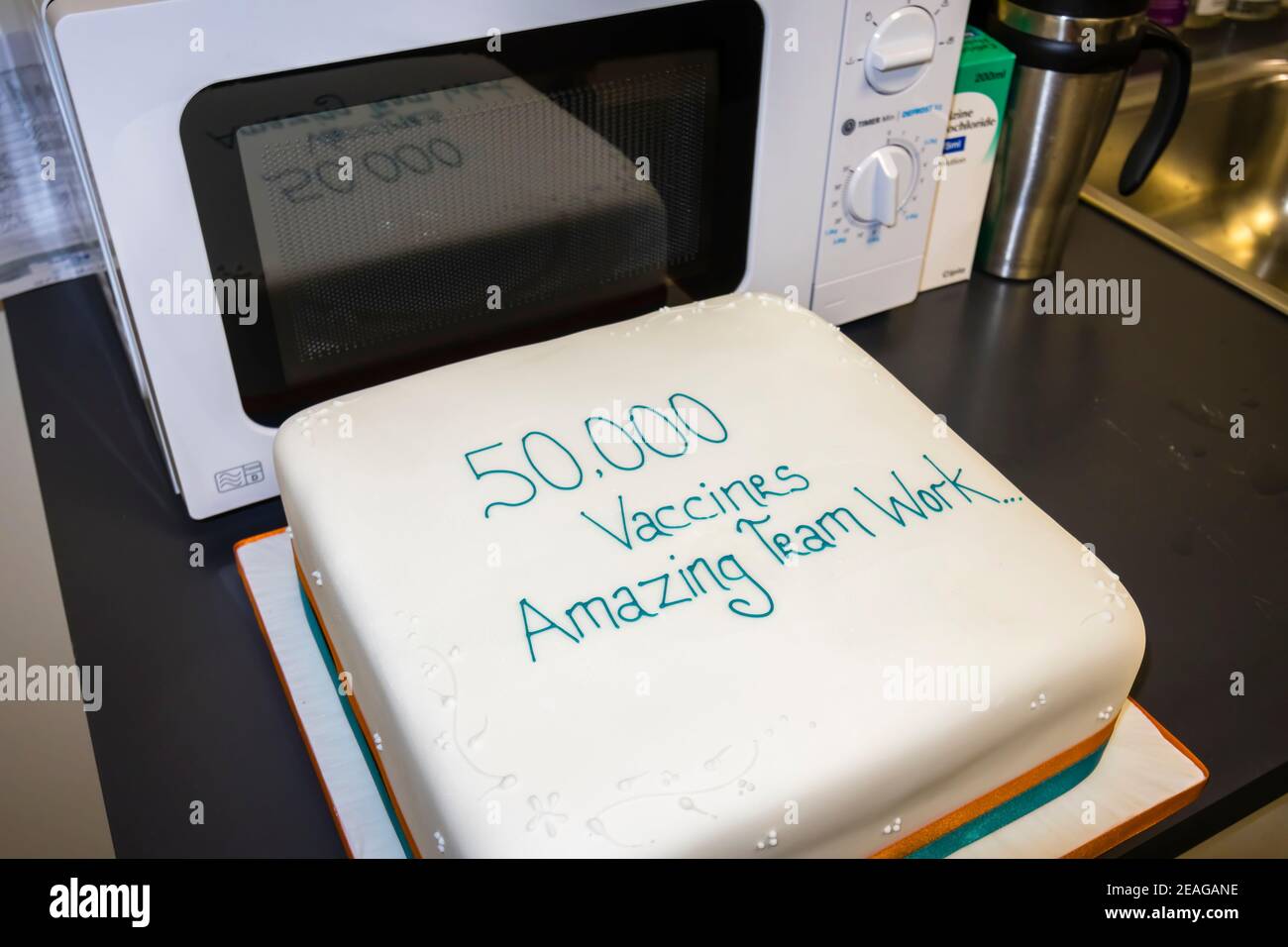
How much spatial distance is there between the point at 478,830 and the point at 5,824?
0.34 m

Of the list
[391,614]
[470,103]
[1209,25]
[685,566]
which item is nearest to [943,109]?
[470,103]

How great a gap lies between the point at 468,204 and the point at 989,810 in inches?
19.6

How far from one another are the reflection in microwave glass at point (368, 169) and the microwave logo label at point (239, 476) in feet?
0.63

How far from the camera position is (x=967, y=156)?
0.95 m

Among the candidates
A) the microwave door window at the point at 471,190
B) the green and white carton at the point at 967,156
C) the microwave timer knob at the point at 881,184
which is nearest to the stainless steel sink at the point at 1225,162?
the green and white carton at the point at 967,156

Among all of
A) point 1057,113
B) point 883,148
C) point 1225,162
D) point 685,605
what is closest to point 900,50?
point 883,148

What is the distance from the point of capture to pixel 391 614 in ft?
1.86

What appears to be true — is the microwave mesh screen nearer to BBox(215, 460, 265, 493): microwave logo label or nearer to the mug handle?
BBox(215, 460, 265, 493): microwave logo label

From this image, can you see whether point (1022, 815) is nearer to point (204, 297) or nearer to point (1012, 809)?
point (1012, 809)

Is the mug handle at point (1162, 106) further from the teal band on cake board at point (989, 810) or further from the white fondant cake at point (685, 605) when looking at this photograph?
the teal band on cake board at point (989, 810)

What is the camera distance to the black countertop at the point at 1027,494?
2.15 feet

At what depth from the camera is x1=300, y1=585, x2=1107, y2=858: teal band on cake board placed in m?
0.59
